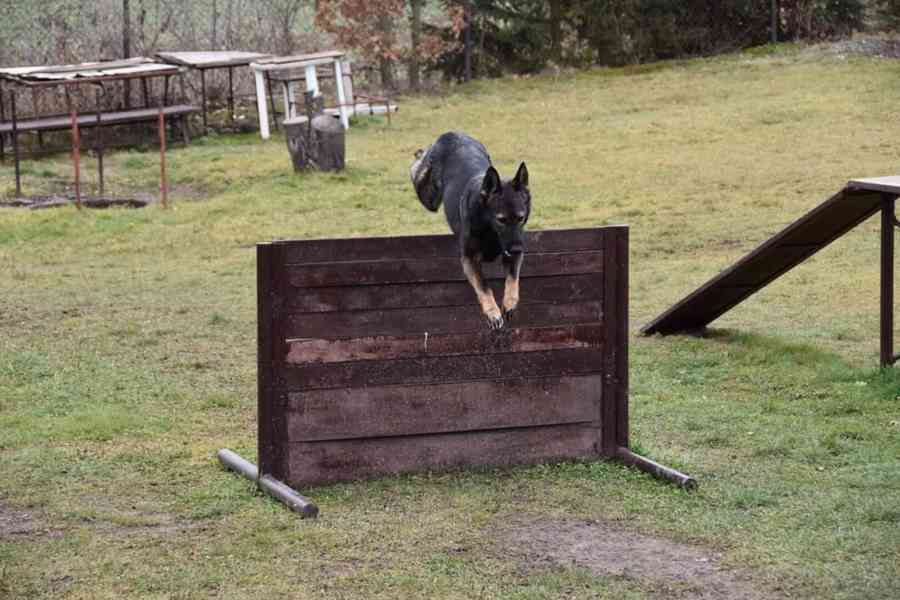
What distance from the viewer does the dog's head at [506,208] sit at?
6.84 metres

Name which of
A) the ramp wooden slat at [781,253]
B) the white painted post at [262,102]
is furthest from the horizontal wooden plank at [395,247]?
the white painted post at [262,102]

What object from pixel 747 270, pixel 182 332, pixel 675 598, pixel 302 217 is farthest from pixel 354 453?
pixel 302 217

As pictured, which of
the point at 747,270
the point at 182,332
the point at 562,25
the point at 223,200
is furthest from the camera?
the point at 562,25

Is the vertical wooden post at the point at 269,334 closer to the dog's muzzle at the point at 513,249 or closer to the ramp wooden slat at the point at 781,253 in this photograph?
the dog's muzzle at the point at 513,249

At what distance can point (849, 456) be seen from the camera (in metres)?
8.19

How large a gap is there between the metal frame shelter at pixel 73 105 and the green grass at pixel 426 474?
2.53ft

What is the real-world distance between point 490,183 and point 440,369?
129 cm

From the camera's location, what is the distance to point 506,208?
6840mm

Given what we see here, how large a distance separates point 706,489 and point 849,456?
1153 mm

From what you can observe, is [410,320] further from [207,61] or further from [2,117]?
[2,117]

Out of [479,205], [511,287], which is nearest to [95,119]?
[511,287]

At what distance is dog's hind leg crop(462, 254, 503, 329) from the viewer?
7.30m

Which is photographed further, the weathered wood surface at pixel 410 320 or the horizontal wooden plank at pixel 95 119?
the horizontal wooden plank at pixel 95 119

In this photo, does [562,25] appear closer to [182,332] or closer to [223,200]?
[223,200]
